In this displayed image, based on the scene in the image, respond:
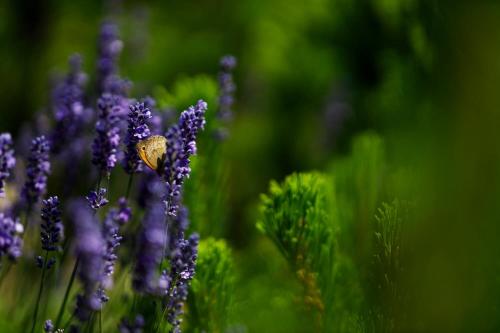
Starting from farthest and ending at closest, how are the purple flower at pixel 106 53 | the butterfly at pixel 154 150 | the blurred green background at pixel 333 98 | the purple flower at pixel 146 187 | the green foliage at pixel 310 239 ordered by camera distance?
the purple flower at pixel 106 53 → the purple flower at pixel 146 187 → the green foliage at pixel 310 239 → the butterfly at pixel 154 150 → the blurred green background at pixel 333 98

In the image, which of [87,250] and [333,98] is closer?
[87,250]

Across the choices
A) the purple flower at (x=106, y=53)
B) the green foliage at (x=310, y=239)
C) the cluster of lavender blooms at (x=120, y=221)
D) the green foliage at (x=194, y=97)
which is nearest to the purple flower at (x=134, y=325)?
the cluster of lavender blooms at (x=120, y=221)

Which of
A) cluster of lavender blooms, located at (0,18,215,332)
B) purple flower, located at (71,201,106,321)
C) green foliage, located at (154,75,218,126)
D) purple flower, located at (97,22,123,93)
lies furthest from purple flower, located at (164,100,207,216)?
purple flower, located at (97,22,123,93)

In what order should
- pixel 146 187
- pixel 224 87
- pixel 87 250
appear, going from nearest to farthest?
pixel 87 250, pixel 146 187, pixel 224 87

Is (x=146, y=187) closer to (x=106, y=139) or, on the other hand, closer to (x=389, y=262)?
(x=106, y=139)

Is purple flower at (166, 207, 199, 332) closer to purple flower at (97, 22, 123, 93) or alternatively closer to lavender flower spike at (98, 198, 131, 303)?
lavender flower spike at (98, 198, 131, 303)

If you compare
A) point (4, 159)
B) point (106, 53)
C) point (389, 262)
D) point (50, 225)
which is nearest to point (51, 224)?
point (50, 225)

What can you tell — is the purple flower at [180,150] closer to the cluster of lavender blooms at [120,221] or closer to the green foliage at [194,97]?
the cluster of lavender blooms at [120,221]
